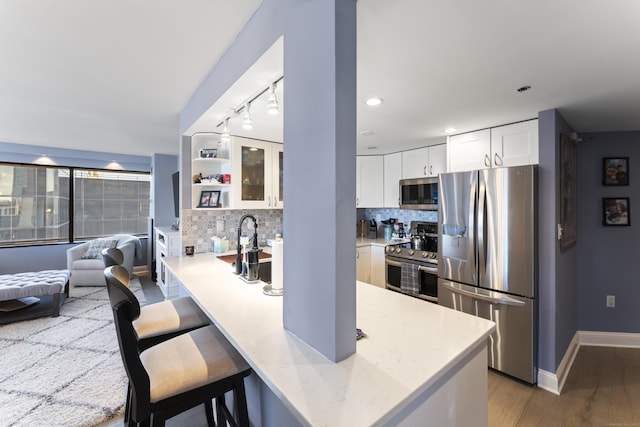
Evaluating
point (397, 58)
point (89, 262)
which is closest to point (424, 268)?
point (397, 58)

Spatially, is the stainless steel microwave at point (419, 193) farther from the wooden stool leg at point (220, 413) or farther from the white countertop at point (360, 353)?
the wooden stool leg at point (220, 413)

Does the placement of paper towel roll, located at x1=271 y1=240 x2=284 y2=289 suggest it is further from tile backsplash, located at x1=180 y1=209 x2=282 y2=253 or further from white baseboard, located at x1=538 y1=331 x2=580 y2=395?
white baseboard, located at x1=538 y1=331 x2=580 y2=395

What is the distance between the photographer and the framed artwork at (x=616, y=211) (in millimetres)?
2918

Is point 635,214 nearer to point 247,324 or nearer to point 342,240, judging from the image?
point 342,240

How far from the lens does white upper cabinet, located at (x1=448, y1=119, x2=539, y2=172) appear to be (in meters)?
2.44

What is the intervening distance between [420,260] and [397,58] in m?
2.26

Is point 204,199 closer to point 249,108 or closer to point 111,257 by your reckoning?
point 249,108

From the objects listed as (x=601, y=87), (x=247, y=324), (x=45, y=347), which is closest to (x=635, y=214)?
(x=601, y=87)

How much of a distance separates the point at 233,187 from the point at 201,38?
1498mm

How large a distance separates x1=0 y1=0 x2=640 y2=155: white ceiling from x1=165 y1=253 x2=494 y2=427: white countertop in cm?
124

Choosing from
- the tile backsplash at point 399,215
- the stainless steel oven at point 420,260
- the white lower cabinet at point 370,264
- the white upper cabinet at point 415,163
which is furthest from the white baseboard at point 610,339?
the white upper cabinet at point 415,163

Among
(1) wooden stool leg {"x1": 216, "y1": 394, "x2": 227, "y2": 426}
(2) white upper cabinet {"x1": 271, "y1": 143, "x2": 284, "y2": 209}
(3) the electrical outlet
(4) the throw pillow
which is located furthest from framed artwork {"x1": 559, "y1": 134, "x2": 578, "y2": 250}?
(4) the throw pillow

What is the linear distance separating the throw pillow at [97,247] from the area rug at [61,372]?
62.4 inches

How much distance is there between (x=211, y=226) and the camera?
3113mm
